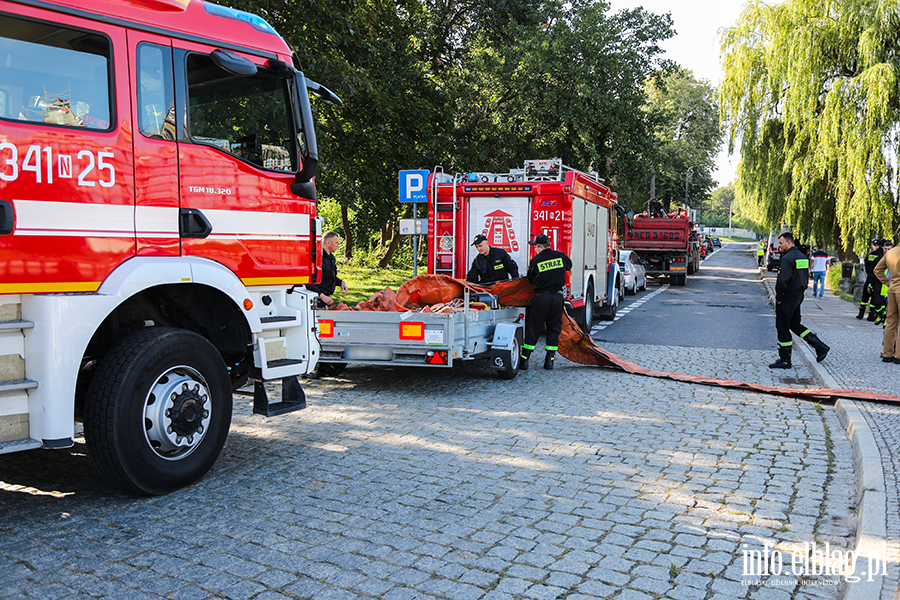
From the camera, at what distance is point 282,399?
5625mm

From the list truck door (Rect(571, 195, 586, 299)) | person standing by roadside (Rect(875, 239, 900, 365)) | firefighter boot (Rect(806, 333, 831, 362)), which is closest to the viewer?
firefighter boot (Rect(806, 333, 831, 362))

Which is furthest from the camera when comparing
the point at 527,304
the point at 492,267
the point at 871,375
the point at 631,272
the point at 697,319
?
the point at 631,272

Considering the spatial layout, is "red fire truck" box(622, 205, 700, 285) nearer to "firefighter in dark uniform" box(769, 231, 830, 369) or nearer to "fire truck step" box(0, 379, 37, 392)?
"firefighter in dark uniform" box(769, 231, 830, 369)

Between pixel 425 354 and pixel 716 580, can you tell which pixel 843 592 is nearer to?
pixel 716 580

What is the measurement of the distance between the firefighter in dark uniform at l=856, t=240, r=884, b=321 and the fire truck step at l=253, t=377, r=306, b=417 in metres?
14.4

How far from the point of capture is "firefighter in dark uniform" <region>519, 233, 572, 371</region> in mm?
9664

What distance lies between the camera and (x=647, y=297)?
23547 millimetres

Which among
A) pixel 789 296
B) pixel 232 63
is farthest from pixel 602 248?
pixel 232 63

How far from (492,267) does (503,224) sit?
2.01 m

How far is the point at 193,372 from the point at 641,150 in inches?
826

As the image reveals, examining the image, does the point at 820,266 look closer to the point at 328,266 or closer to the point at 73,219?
the point at 328,266

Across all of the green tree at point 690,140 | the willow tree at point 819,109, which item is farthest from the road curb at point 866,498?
the green tree at point 690,140

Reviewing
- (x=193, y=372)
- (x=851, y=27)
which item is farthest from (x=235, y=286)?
(x=851, y=27)

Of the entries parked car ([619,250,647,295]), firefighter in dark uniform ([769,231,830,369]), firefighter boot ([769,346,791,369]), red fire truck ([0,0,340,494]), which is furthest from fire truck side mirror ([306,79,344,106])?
parked car ([619,250,647,295])
